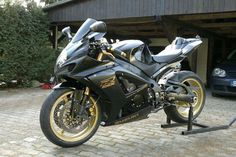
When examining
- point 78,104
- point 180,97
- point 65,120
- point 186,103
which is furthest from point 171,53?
point 65,120

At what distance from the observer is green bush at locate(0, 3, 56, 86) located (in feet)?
33.9

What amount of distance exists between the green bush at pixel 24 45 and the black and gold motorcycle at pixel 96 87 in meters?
6.21

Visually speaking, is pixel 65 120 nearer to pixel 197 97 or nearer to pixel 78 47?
pixel 78 47

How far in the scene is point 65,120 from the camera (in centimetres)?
411

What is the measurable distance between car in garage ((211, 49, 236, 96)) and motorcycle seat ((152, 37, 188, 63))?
13.3 feet

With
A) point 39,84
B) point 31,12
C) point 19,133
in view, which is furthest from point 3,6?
point 19,133

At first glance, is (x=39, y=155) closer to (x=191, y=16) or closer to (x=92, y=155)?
(x=92, y=155)

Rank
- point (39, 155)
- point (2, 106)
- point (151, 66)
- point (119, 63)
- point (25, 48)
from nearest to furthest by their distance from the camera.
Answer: point (39, 155), point (119, 63), point (151, 66), point (2, 106), point (25, 48)

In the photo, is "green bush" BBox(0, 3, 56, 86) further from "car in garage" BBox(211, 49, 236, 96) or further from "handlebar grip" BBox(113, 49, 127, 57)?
"handlebar grip" BBox(113, 49, 127, 57)

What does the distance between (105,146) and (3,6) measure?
7256 millimetres

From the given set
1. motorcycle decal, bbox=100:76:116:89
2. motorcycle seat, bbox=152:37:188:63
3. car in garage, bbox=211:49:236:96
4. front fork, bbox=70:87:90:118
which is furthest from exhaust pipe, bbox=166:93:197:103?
car in garage, bbox=211:49:236:96

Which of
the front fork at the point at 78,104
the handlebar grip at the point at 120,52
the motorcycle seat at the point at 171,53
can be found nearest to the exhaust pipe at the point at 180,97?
the motorcycle seat at the point at 171,53

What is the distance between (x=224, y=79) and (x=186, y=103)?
4.31m

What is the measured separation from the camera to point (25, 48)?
1084 centimetres
